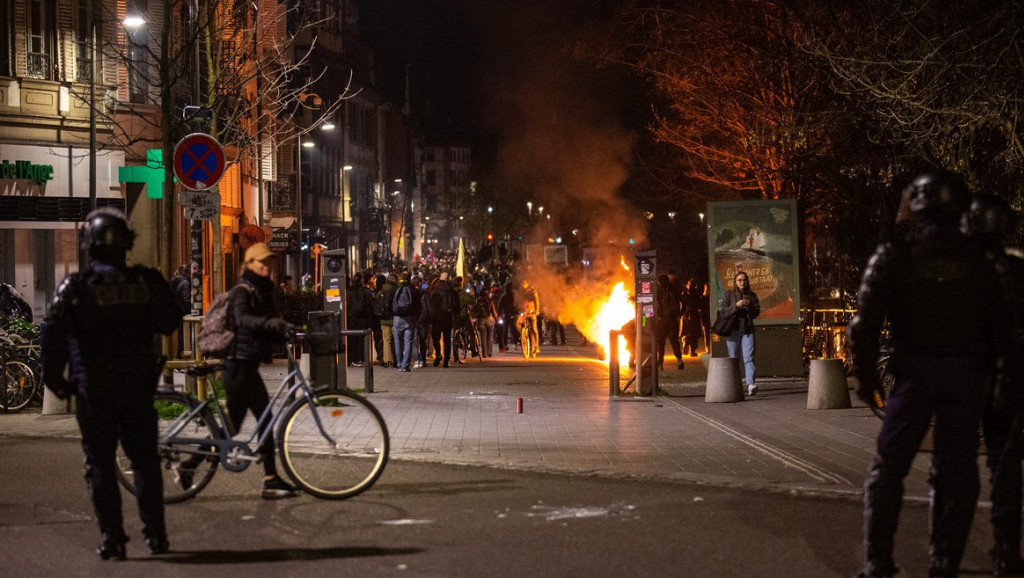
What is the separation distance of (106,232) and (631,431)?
7.50 m

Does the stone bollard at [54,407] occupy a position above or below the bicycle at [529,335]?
below

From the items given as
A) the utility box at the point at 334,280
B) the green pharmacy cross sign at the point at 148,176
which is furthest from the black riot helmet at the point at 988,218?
the green pharmacy cross sign at the point at 148,176

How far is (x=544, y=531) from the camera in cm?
810

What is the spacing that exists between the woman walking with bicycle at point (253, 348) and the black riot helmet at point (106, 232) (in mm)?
1866

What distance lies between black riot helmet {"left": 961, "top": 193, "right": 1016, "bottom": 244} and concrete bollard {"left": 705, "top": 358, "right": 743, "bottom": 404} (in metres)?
10.1

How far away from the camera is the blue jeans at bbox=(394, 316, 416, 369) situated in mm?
24983

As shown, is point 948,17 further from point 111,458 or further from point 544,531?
point 111,458

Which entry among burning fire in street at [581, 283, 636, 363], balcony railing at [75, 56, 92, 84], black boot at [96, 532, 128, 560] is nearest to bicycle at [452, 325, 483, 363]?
burning fire in street at [581, 283, 636, 363]

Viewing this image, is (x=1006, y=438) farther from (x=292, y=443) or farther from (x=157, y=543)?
(x=292, y=443)

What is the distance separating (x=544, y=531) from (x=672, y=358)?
21703 millimetres

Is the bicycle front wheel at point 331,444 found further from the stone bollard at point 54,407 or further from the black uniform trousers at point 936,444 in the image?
the stone bollard at point 54,407

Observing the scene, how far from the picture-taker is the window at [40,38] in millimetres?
28531

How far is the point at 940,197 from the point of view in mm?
6410

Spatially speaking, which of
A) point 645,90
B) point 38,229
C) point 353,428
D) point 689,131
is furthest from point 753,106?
point 353,428
